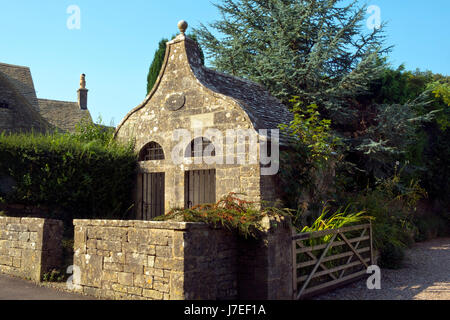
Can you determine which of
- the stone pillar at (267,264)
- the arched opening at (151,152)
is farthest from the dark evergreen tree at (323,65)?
the stone pillar at (267,264)

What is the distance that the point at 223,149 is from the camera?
9.42m

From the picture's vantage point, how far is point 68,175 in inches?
401

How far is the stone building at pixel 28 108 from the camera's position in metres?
16.5

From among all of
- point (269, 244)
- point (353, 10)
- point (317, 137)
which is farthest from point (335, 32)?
point (269, 244)

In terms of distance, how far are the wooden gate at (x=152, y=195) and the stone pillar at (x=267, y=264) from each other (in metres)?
5.19

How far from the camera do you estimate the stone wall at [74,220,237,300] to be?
535 cm

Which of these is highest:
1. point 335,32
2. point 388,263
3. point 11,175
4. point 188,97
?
point 335,32

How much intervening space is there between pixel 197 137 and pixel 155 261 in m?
4.79

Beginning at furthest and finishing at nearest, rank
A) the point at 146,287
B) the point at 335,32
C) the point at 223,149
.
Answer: the point at 335,32 → the point at 223,149 → the point at 146,287

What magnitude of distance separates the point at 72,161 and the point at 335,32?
10.9 meters

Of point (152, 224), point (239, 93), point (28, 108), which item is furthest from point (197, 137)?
point (28, 108)

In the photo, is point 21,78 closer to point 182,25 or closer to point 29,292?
point 182,25
